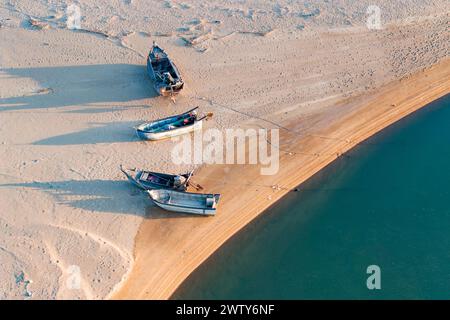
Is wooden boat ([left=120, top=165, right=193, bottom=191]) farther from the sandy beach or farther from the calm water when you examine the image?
the calm water

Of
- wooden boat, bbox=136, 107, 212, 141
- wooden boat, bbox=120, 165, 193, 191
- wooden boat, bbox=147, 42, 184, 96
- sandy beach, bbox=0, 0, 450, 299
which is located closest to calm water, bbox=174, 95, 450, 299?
sandy beach, bbox=0, 0, 450, 299

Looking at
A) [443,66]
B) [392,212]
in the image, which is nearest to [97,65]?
[392,212]

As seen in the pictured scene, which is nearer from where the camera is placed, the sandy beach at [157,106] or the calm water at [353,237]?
the calm water at [353,237]

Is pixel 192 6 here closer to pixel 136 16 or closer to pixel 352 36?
pixel 136 16

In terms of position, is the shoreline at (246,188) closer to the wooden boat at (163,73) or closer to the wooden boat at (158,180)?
the wooden boat at (158,180)

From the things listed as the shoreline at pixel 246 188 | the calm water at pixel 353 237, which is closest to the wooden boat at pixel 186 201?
the shoreline at pixel 246 188

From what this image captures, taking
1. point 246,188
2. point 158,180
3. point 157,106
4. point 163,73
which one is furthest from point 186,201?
point 163,73
